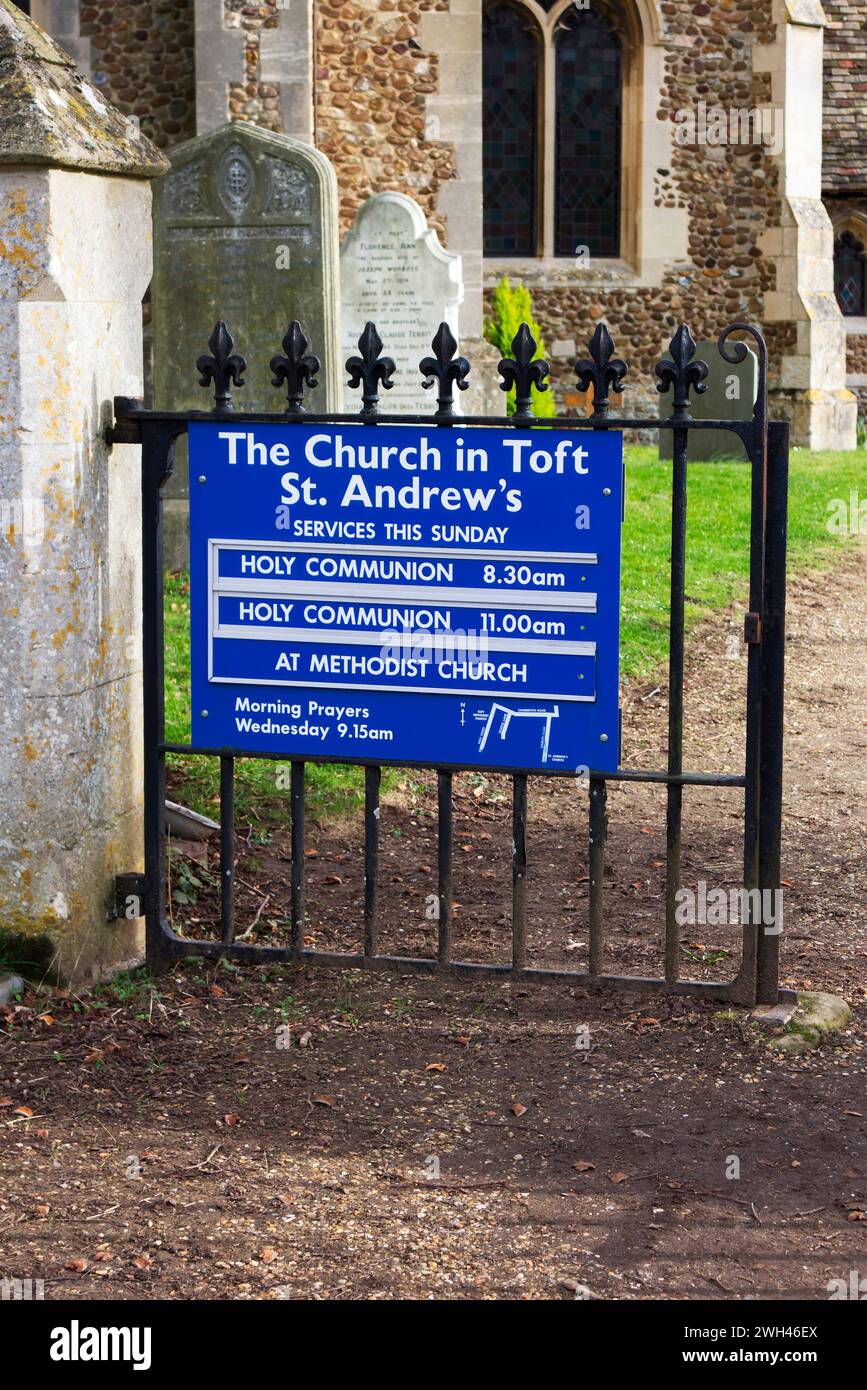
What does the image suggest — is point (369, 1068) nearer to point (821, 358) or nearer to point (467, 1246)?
point (467, 1246)

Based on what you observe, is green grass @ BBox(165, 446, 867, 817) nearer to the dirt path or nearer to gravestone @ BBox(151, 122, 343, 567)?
the dirt path

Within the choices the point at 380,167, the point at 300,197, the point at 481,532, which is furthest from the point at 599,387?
the point at 380,167

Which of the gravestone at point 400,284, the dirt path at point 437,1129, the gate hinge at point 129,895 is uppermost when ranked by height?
the gravestone at point 400,284

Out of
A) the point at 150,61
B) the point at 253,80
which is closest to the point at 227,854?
the point at 253,80

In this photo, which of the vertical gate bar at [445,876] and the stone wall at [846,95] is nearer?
the vertical gate bar at [445,876]

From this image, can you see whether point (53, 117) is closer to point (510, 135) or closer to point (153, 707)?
point (153, 707)

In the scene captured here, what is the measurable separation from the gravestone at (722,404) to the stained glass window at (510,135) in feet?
18.8

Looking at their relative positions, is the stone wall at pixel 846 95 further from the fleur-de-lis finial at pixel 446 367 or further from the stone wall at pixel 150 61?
the fleur-de-lis finial at pixel 446 367

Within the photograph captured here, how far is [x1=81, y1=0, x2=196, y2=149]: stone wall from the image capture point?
53.5 feet

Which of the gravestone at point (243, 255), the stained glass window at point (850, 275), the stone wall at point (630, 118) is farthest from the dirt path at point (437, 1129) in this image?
the stained glass window at point (850, 275)

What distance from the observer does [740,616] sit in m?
9.31

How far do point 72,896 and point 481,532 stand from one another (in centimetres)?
146

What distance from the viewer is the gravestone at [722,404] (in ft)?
46.0

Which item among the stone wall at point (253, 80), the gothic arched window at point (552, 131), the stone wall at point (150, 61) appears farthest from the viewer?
the gothic arched window at point (552, 131)
